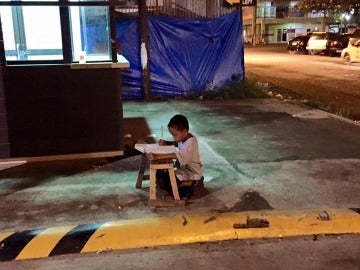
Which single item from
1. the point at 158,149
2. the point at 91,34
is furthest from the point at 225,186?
the point at 91,34

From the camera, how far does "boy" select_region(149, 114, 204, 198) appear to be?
4891mm

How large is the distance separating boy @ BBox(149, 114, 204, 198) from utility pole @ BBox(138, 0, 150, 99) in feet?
23.5

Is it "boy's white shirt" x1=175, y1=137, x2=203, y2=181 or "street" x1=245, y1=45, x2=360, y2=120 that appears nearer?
"boy's white shirt" x1=175, y1=137, x2=203, y2=181

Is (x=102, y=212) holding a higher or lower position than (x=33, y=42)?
lower

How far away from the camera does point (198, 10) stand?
13.0 meters

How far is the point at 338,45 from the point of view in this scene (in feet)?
94.5

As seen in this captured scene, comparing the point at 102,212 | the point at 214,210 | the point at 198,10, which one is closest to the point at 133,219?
the point at 102,212

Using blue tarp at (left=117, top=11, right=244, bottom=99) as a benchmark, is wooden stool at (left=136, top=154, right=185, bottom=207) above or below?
Answer: below

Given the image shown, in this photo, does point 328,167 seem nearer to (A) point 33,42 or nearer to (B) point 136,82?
(A) point 33,42

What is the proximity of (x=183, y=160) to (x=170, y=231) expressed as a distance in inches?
35.2

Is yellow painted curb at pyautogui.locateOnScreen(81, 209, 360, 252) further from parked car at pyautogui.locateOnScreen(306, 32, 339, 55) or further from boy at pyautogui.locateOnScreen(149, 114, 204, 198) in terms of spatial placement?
parked car at pyautogui.locateOnScreen(306, 32, 339, 55)

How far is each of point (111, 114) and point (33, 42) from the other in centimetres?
146

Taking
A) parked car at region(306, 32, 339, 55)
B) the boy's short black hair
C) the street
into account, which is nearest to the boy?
the boy's short black hair

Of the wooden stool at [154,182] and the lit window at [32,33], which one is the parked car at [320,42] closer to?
the lit window at [32,33]
